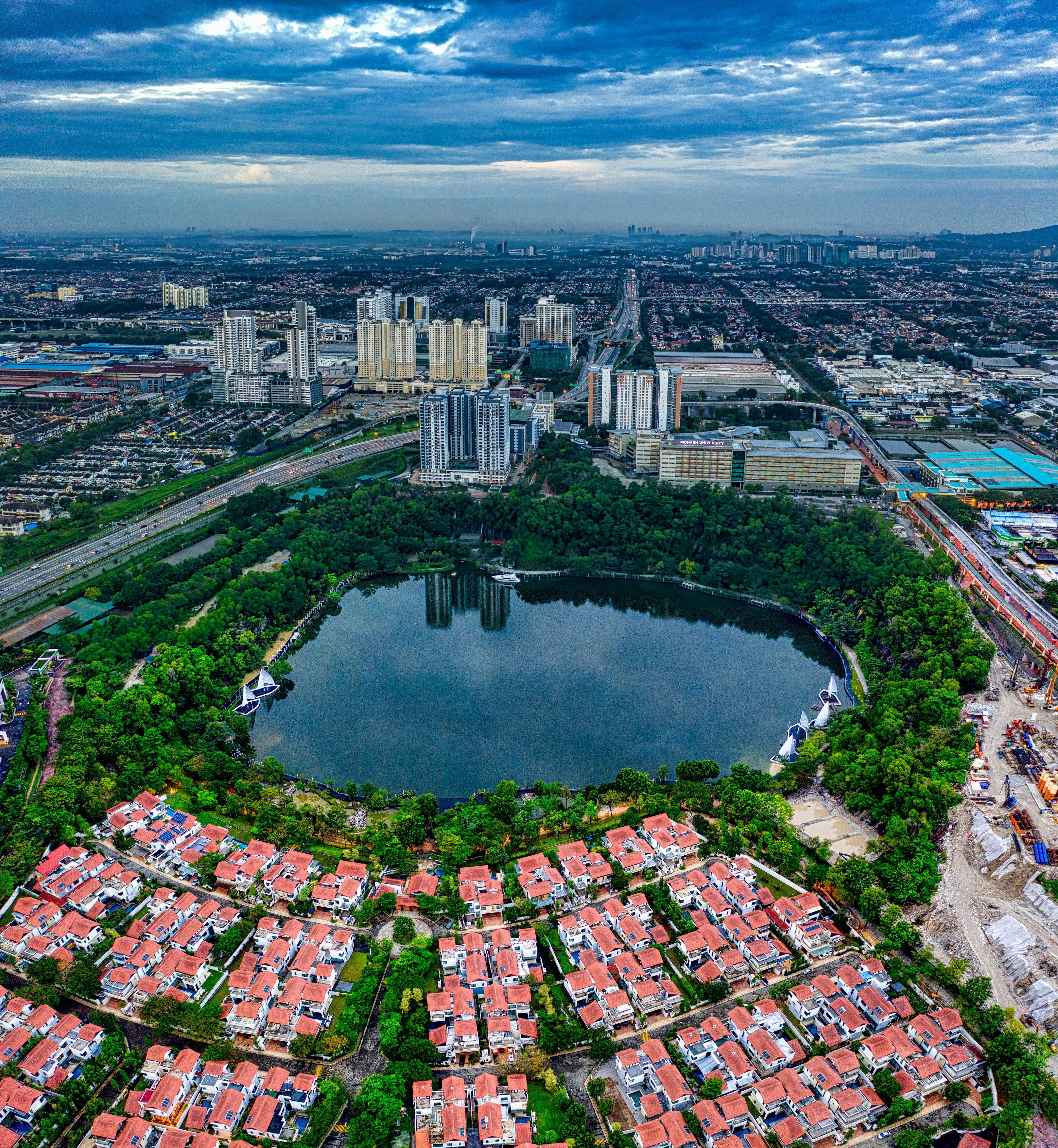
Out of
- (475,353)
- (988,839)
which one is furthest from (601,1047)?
(475,353)

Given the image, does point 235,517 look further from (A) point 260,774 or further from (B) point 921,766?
(B) point 921,766

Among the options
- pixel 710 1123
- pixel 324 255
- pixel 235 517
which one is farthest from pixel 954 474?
pixel 324 255

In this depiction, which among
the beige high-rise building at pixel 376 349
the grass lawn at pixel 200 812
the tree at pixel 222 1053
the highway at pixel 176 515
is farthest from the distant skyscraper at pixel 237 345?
the tree at pixel 222 1053

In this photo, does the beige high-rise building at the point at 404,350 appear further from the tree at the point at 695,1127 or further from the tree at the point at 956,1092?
the tree at the point at 956,1092

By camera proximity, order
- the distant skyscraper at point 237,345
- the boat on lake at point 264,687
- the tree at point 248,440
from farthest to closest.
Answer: the distant skyscraper at point 237,345 → the tree at point 248,440 → the boat on lake at point 264,687

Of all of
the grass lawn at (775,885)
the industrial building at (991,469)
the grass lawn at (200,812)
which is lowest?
the grass lawn at (775,885)

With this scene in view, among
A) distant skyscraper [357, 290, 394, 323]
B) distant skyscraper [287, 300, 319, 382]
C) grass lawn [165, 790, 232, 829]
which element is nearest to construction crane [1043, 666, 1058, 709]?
grass lawn [165, 790, 232, 829]

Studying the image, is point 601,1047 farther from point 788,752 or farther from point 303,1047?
point 788,752
